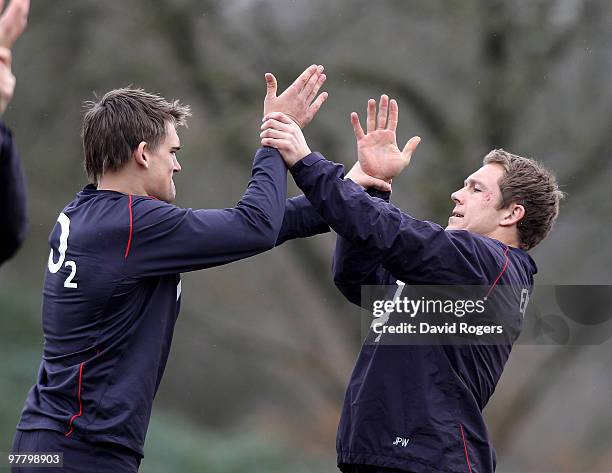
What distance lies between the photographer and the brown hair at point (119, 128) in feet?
10.2

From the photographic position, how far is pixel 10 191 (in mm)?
2303

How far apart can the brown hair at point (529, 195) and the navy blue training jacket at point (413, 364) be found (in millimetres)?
279

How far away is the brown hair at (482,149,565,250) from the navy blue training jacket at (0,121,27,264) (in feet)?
6.96

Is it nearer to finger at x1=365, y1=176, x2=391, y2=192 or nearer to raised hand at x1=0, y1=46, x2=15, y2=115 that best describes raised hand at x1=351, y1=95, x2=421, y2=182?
finger at x1=365, y1=176, x2=391, y2=192

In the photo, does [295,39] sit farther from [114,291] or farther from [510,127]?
[114,291]

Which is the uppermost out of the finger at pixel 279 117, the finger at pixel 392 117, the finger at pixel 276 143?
the finger at pixel 392 117

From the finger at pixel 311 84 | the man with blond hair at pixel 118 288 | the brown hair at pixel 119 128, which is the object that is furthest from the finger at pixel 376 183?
the brown hair at pixel 119 128

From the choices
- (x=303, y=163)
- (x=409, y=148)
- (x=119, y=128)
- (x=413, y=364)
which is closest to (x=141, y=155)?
(x=119, y=128)

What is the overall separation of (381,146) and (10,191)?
1.70m

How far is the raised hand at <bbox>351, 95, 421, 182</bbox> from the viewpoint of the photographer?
3617mm

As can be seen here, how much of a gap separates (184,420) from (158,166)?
25.5 ft

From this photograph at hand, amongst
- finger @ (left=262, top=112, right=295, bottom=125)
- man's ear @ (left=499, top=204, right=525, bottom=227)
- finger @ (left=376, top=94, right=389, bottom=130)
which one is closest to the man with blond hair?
finger @ (left=262, top=112, right=295, bottom=125)

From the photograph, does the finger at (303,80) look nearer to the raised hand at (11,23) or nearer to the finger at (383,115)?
the finger at (383,115)

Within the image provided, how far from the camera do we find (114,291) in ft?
9.60
